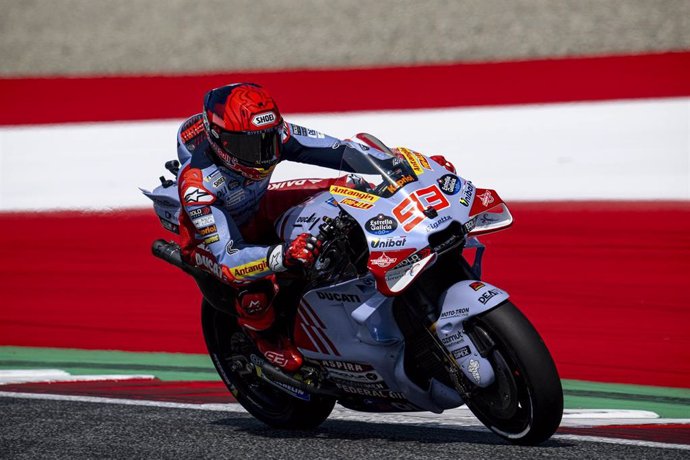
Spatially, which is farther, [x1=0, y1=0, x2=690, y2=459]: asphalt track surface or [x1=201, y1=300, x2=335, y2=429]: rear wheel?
[x1=0, y1=0, x2=690, y2=459]: asphalt track surface

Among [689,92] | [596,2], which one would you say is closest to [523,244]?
[689,92]

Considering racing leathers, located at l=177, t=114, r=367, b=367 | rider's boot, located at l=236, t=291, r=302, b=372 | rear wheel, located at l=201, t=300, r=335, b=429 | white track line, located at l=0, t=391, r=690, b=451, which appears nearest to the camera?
white track line, located at l=0, t=391, r=690, b=451

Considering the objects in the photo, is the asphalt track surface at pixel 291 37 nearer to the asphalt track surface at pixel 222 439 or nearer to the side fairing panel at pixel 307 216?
the asphalt track surface at pixel 222 439

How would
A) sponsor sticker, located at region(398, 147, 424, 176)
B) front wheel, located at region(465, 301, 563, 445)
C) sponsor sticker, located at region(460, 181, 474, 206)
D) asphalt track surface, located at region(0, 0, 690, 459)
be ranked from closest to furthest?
front wheel, located at region(465, 301, 563, 445) < sponsor sticker, located at region(460, 181, 474, 206) < sponsor sticker, located at region(398, 147, 424, 176) < asphalt track surface, located at region(0, 0, 690, 459)

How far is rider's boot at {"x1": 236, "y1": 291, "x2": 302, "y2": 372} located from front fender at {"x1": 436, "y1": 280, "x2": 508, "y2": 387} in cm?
99

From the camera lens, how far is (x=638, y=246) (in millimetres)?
7391

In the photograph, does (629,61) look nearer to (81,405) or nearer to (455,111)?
(455,111)

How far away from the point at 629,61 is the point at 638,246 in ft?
5.23

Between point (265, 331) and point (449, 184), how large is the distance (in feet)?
4.21

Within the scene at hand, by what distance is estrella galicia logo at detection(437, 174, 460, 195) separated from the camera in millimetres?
4988

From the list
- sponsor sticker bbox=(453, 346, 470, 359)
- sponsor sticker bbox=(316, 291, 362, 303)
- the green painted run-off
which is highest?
sponsor sticker bbox=(316, 291, 362, 303)

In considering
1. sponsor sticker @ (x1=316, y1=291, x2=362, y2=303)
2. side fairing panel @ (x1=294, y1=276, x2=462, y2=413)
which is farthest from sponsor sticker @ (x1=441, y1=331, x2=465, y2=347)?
sponsor sticker @ (x1=316, y1=291, x2=362, y2=303)

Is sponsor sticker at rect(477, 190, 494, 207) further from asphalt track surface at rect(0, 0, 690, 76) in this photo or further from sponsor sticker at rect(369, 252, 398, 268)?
asphalt track surface at rect(0, 0, 690, 76)

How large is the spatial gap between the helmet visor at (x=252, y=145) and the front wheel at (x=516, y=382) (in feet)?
4.24
